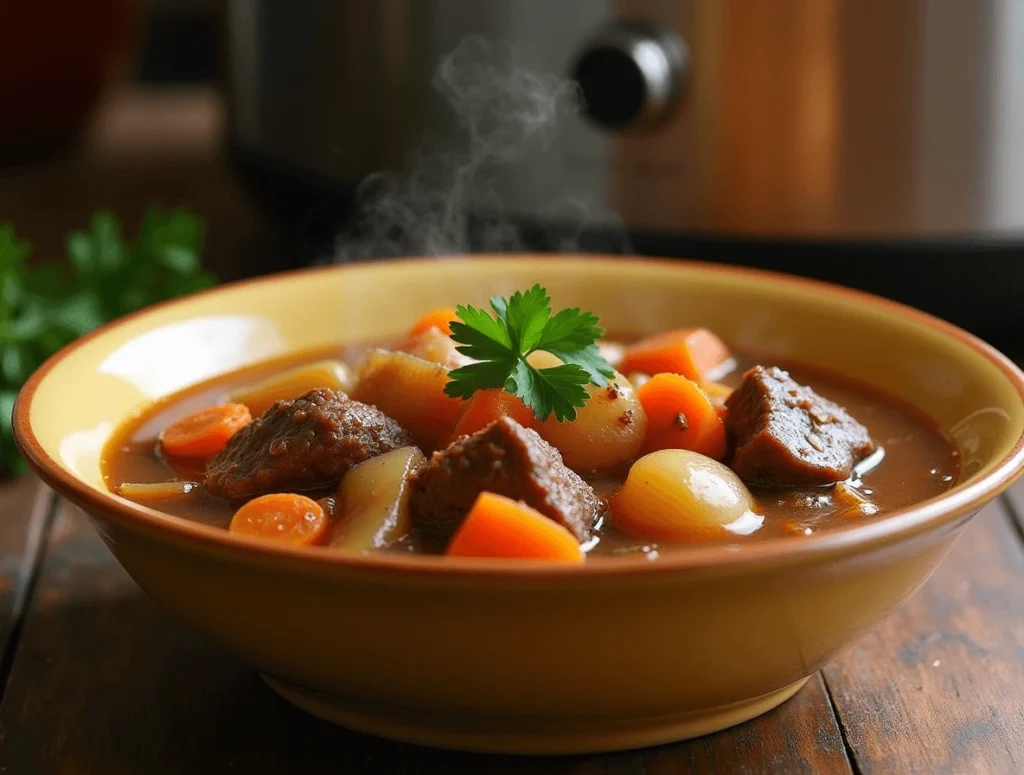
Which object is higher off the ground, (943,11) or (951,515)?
(943,11)

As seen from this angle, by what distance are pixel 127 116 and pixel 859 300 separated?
4065mm

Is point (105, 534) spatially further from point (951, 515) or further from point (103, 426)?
point (951, 515)

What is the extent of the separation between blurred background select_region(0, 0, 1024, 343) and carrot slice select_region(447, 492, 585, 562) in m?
1.58

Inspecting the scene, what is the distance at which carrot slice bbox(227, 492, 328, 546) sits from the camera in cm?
187

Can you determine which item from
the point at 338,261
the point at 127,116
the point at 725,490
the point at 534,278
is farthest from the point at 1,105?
the point at 725,490

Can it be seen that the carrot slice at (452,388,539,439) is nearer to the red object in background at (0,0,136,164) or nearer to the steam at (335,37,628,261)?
the steam at (335,37,628,261)

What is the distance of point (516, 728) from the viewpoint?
1727mm

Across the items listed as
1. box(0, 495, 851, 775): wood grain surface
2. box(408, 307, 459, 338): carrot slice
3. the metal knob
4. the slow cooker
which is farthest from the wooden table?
the metal knob

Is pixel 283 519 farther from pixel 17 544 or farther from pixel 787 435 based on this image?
pixel 17 544

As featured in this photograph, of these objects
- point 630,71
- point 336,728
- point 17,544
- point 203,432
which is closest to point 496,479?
point 336,728

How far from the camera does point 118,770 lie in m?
1.81

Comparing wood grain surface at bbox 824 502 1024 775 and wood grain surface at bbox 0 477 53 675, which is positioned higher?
wood grain surface at bbox 824 502 1024 775

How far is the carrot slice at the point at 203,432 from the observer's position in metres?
2.23

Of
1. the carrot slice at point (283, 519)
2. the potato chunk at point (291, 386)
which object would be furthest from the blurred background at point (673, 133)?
the carrot slice at point (283, 519)
